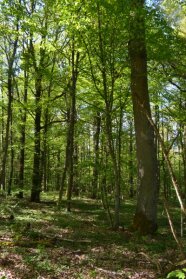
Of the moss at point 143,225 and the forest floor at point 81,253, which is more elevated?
the moss at point 143,225

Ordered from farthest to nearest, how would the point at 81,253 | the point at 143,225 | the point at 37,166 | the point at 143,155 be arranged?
the point at 37,166 < the point at 143,155 < the point at 143,225 < the point at 81,253

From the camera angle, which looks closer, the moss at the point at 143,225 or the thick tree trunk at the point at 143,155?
the moss at the point at 143,225

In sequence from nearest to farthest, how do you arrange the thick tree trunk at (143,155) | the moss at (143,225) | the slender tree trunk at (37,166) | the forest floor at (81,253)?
the forest floor at (81,253)
the moss at (143,225)
the thick tree trunk at (143,155)
the slender tree trunk at (37,166)

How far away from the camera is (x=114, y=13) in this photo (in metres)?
11.3

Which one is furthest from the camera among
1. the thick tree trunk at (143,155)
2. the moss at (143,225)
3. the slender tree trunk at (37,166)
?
the slender tree trunk at (37,166)

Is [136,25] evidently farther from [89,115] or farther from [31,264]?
[89,115]

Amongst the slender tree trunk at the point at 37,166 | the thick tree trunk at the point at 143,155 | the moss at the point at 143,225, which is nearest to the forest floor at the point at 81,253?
the moss at the point at 143,225

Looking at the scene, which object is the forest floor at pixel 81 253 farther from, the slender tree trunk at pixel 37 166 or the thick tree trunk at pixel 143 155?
the slender tree trunk at pixel 37 166

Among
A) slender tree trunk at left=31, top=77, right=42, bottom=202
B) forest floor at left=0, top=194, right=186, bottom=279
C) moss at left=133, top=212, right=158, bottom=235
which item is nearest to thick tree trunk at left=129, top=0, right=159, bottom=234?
moss at left=133, top=212, right=158, bottom=235

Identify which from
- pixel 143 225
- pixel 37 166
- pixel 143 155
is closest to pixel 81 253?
pixel 143 225

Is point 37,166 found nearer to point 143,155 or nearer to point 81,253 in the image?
point 143,155

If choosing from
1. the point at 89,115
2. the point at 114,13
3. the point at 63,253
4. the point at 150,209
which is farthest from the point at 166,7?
the point at 63,253

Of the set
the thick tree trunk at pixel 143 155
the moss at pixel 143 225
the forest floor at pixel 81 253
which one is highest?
the thick tree trunk at pixel 143 155

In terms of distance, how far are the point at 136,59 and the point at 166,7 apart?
35.1 feet
